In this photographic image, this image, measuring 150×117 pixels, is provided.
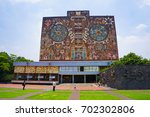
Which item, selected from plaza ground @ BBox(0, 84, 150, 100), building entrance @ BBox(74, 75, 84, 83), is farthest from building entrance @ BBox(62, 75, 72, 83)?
plaza ground @ BBox(0, 84, 150, 100)

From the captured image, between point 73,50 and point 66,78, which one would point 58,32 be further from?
point 66,78

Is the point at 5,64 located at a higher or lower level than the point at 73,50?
lower

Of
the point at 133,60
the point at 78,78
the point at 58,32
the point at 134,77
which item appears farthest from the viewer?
the point at 58,32

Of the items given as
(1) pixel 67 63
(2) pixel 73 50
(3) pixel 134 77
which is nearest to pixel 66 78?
(1) pixel 67 63

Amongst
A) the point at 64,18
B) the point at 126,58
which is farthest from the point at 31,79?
the point at 126,58

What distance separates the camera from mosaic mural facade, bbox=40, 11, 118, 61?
68.6 m

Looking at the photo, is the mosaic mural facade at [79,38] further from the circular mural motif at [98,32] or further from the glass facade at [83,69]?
the glass facade at [83,69]

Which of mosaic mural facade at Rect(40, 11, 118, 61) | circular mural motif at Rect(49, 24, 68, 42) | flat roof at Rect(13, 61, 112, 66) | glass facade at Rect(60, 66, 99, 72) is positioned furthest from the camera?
circular mural motif at Rect(49, 24, 68, 42)

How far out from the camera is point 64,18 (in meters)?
71.8

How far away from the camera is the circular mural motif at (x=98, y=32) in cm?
6919

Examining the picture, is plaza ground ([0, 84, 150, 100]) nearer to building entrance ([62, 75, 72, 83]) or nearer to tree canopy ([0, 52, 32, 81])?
tree canopy ([0, 52, 32, 81])

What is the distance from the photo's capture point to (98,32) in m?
69.8

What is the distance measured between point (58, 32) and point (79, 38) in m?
7.64

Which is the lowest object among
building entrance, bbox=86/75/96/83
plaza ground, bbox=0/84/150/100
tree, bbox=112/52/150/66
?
plaza ground, bbox=0/84/150/100
